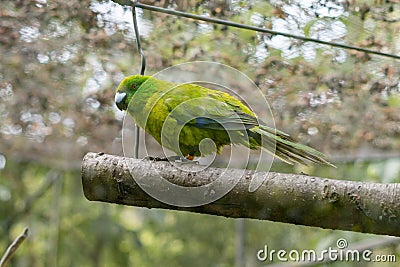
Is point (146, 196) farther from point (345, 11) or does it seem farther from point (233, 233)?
point (233, 233)

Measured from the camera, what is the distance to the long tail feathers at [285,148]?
1197 mm

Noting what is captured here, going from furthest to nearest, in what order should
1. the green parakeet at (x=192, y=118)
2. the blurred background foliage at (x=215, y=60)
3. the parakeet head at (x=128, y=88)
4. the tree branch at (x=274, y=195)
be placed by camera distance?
1. the blurred background foliage at (x=215, y=60)
2. the parakeet head at (x=128, y=88)
3. the green parakeet at (x=192, y=118)
4. the tree branch at (x=274, y=195)

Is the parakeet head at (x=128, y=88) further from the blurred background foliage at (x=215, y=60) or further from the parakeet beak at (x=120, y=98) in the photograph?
the blurred background foliage at (x=215, y=60)

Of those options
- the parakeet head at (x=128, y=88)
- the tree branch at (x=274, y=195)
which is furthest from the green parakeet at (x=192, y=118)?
the tree branch at (x=274, y=195)

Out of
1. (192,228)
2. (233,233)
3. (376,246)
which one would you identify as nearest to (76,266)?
(192,228)

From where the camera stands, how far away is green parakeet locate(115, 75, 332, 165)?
1309mm

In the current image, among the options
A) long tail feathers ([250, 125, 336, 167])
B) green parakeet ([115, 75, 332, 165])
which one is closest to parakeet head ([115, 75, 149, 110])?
green parakeet ([115, 75, 332, 165])

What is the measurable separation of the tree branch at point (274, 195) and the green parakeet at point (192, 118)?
0.23 meters

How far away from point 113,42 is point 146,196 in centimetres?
120

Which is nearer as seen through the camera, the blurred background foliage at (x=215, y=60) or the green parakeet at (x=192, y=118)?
the green parakeet at (x=192, y=118)

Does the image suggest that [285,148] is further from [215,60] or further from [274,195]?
[215,60]

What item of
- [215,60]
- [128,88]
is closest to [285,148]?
[128,88]

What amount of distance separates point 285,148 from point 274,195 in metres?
0.26

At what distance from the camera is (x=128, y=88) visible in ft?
4.75
